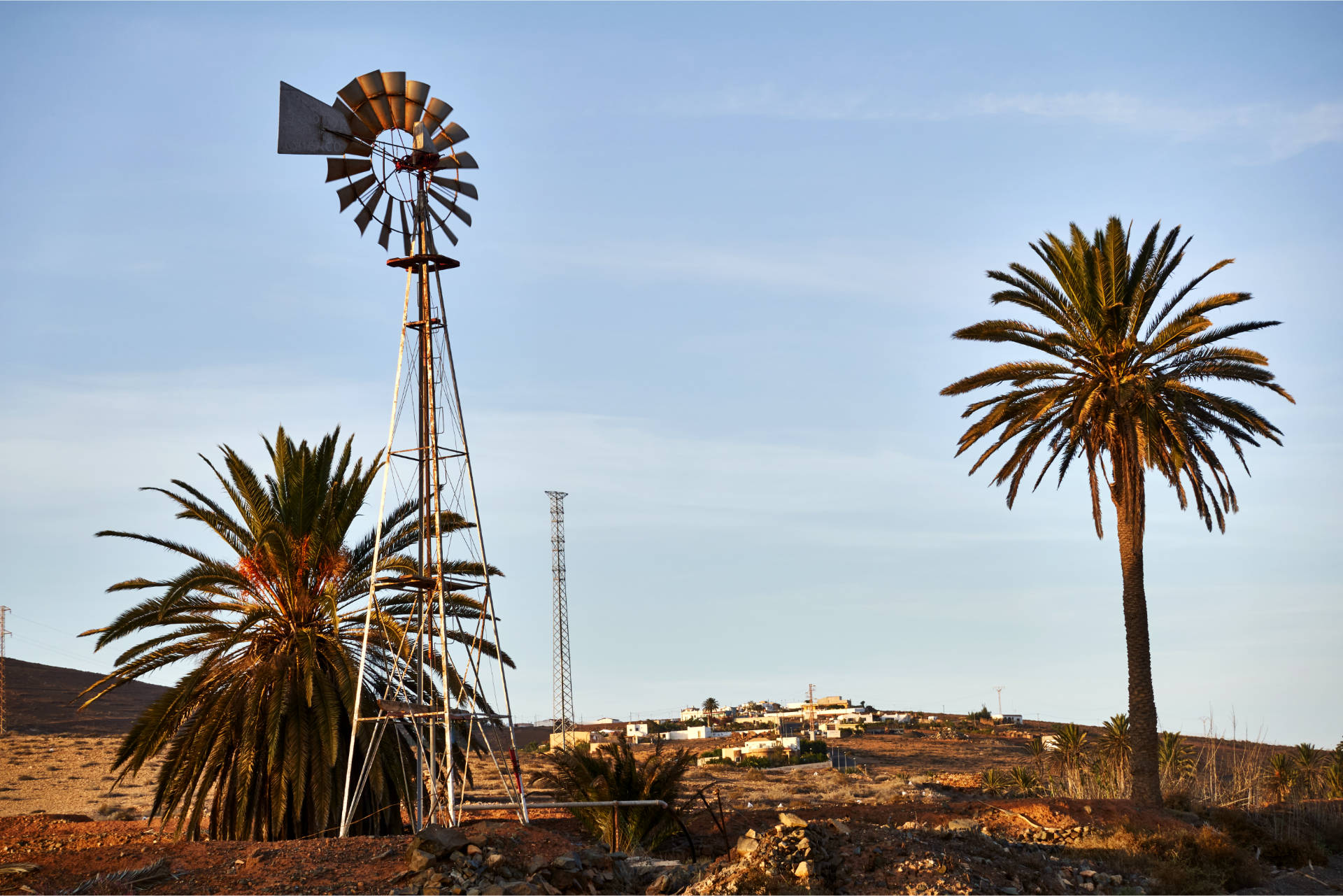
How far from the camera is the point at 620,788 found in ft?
71.1

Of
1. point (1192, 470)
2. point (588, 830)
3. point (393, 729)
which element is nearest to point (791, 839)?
point (588, 830)

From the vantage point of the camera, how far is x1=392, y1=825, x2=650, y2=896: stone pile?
13.5 m

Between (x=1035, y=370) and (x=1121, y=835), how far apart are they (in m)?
11.3

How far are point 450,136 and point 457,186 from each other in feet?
2.68

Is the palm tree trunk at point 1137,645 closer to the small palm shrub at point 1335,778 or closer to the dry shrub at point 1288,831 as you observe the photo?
the dry shrub at point 1288,831

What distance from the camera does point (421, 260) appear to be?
18.1m

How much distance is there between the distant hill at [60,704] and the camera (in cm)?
6062

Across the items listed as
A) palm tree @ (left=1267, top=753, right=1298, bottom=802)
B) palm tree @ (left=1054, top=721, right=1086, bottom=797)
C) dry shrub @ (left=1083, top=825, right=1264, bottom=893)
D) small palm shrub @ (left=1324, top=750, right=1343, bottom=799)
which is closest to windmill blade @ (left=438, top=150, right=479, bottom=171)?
dry shrub @ (left=1083, top=825, right=1264, bottom=893)

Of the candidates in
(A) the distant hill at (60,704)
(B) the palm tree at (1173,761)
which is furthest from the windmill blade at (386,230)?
(A) the distant hill at (60,704)

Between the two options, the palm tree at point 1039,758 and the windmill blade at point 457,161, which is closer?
the windmill blade at point 457,161

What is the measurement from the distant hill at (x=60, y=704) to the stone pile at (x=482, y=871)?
44808 mm

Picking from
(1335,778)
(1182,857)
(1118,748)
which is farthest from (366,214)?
(1335,778)

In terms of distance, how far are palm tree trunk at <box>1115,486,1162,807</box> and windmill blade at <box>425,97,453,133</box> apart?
1810 centimetres

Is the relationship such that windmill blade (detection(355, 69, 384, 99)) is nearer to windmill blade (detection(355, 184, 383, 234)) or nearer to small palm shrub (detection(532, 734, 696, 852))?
windmill blade (detection(355, 184, 383, 234))
